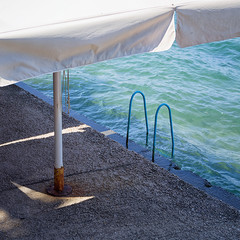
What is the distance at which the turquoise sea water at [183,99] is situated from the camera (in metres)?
8.71

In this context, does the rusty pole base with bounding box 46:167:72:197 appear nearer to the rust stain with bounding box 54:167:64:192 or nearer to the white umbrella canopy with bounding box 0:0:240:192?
the rust stain with bounding box 54:167:64:192

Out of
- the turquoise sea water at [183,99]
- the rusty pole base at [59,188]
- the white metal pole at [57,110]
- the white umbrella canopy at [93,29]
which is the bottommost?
the turquoise sea water at [183,99]

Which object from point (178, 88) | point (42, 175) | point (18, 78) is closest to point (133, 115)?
point (178, 88)

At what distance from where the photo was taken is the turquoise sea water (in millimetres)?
8709

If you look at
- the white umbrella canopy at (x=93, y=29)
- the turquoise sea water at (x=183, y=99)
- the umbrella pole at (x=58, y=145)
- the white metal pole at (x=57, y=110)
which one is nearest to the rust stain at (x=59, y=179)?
the umbrella pole at (x=58, y=145)

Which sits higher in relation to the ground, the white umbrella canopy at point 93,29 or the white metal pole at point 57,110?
the white umbrella canopy at point 93,29

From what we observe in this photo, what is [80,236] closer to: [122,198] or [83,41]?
[122,198]

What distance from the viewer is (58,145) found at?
4926 mm

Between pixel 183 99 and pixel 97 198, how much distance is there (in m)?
8.16

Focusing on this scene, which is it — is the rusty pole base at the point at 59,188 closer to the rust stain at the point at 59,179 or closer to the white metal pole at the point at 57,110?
the rust stain at the point at 59,179

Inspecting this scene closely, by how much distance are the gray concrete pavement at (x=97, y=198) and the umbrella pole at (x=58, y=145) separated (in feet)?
0.42

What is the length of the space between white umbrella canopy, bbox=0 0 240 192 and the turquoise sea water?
14.4 feet

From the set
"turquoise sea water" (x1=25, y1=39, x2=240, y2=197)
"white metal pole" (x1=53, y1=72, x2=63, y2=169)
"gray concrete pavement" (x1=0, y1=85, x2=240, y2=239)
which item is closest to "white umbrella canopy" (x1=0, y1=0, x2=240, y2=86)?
"white metal pole" (x1=53, y1=72, x2=63, y2=169)

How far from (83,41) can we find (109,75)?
11808 millimetres
